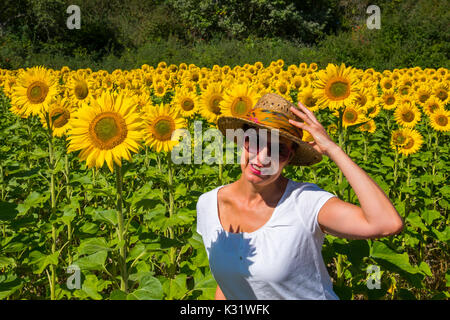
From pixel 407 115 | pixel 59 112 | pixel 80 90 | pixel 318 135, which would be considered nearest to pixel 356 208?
pixel 318 135

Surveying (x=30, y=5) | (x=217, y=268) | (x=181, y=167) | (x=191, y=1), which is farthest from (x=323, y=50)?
(x=30, y=5)

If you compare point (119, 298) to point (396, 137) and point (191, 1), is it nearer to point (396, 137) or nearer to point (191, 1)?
point (396, 137)

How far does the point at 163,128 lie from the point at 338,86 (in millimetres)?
1511

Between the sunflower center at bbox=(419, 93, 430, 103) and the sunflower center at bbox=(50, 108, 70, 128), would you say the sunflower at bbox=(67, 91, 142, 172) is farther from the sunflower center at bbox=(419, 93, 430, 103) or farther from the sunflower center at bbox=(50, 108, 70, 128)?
the sunflower center at bbox=(419, 93, 430, 103)

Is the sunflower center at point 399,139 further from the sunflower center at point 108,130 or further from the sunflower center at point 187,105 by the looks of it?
the sunflower center at point 108,130

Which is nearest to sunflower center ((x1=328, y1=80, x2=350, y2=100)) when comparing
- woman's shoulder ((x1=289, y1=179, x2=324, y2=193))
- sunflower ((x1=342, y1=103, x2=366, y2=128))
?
sunflower ((x1=342, y1=103, x2=366, y2=128))

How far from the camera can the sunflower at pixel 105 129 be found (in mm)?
2145

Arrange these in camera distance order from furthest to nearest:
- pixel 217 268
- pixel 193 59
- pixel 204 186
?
pixel 193 59, pixel 204 186, pixel 217 268

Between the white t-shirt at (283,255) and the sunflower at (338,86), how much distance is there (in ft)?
5.57

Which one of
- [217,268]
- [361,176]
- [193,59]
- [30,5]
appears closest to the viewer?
[361,176]

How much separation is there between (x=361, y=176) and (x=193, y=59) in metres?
15.8

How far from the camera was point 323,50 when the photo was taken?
1742 centimetres

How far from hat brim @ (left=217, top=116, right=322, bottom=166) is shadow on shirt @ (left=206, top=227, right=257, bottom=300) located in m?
0.47

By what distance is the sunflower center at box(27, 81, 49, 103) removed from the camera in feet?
11.8
